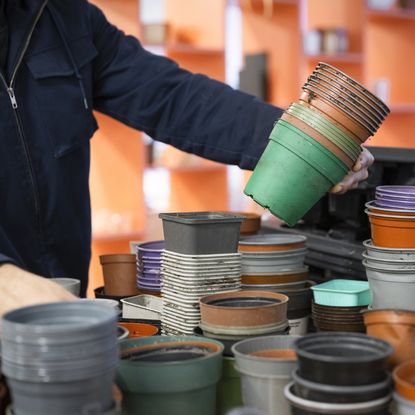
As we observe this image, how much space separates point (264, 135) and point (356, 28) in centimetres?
504

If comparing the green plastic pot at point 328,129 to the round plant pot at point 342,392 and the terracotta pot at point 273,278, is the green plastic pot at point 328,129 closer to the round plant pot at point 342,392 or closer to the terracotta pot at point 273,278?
the terracotta pot at point 273,278

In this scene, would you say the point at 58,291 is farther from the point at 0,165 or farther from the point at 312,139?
the point at 0,165

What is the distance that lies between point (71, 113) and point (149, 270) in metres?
0.66

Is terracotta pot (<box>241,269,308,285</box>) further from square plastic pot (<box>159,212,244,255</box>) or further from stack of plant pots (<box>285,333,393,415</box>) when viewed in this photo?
stack of plant pots (<box>285,333,393,415</box>)

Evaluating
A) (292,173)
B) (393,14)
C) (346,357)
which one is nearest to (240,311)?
(346,357)

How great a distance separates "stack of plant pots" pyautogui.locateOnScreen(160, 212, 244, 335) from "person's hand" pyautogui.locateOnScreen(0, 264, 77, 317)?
1.00 feet

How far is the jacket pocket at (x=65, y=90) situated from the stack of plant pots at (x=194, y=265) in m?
0.75

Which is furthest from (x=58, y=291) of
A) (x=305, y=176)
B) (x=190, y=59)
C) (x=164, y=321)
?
(x=190, y=59)

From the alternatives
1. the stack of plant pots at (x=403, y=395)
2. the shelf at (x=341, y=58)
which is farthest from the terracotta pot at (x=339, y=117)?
the shelf at (x=341, y=58)

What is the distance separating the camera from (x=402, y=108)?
22.9 ft

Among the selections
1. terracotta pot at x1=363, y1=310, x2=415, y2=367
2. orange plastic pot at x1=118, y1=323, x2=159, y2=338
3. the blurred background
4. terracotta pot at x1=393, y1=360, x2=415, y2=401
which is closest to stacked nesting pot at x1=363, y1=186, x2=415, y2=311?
terracotta pot at x1=363, y1=310, x2=415, y2=367

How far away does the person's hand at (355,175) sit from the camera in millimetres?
1752

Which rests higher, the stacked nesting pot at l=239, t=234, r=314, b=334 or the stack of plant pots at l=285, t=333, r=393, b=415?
the stacked nesting pot at l=239, t=234, r=314, b=334

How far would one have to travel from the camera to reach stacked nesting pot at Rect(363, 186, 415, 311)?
1.63m
